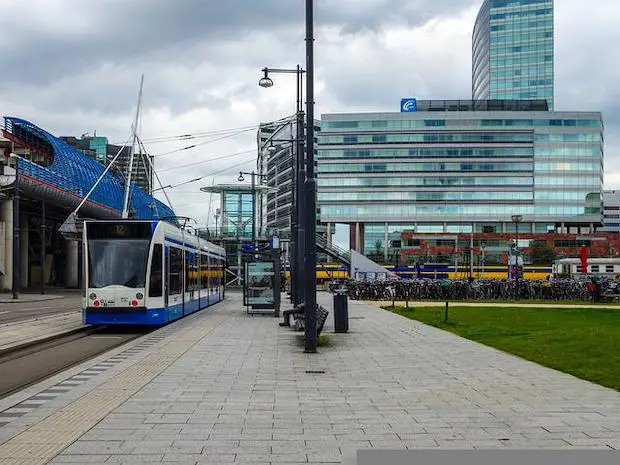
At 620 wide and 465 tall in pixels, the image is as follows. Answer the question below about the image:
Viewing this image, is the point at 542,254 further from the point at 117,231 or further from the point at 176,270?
the point at 117,231

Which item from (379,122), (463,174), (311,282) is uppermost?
(379,122)

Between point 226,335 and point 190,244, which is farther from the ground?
point 190,244

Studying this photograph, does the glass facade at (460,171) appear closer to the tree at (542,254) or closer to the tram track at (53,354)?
the tree at (542,254)

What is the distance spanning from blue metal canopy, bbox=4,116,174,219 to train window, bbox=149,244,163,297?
2498 centimetres

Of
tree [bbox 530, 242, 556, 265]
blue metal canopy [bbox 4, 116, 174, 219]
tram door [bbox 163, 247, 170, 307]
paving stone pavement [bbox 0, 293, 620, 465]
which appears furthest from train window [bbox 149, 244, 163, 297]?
tree [bbox 530, 242, 556, 265]

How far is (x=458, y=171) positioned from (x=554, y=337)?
369 ft

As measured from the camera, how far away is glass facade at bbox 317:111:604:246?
126 metres

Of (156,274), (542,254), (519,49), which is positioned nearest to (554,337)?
(156,274)

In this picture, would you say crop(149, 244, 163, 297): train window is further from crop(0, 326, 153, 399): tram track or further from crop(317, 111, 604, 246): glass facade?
crop(317, 111, 604, 246): glass facade

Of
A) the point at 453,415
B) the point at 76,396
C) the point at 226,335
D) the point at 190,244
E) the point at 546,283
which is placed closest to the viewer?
the point at 453,415

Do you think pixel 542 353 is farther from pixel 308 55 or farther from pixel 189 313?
pixel 189 313

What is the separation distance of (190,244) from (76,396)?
18371mm

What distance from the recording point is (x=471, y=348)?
52.6ft

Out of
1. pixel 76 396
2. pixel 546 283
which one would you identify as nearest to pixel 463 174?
pixel 546 283
